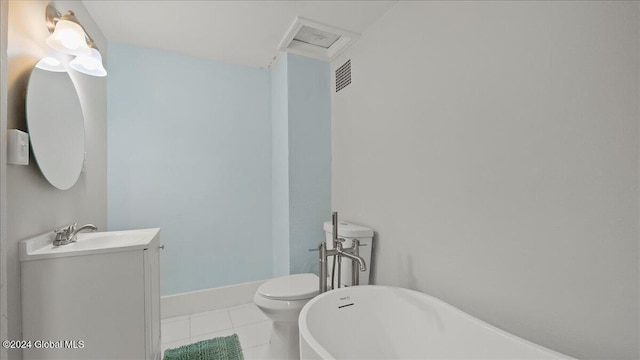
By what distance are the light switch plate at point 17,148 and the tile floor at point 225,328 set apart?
1.49 metres

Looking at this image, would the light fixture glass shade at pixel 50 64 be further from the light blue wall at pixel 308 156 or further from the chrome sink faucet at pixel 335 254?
the chrome sink faucet at pixel 335 254

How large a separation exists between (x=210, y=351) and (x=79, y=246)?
1.10m

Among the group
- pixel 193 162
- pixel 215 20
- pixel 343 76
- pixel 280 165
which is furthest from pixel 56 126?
pixel 343 76

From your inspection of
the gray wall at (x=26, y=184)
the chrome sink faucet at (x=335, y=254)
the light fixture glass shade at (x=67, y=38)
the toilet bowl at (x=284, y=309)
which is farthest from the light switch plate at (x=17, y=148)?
the chrome sink faucet at (x=335, y=254)

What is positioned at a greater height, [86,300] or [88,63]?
[88,63]

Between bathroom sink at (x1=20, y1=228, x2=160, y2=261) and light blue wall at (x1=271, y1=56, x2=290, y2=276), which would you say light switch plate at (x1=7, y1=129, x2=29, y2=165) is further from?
light blue wall at (x1=271, y1=56, x2=290, y2=276)

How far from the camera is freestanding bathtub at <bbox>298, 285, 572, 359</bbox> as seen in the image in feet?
3.31

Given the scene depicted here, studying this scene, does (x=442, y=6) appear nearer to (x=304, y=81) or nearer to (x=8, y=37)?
(x=304, y=81)

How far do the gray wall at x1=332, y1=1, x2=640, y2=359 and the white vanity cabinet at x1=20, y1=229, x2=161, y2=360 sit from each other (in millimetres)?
1378

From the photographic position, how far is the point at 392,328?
131 cm

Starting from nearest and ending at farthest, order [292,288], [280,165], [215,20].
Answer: [292,288] → [215,20] → [280,165]

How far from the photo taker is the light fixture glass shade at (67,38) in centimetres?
129

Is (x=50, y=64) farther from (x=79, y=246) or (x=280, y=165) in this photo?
(x=280, y=165)

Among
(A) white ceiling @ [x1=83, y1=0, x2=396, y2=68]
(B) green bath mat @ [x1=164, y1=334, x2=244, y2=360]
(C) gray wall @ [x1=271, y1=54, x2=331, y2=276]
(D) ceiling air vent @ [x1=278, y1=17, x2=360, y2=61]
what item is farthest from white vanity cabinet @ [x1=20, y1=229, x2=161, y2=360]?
(D) ceiling air vent @ [x1=278, y1=17, x2=360, y2=61]
